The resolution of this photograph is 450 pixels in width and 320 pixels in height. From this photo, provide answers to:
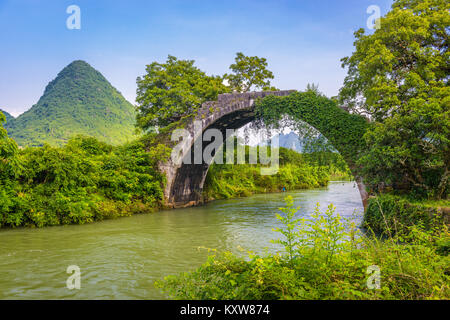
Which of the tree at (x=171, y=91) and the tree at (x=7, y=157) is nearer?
the tree at (x=7, y=157)

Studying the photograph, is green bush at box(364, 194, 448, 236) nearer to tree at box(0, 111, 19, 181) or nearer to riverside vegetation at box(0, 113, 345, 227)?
riverside vegetation at box(0, 113, 345, 227)

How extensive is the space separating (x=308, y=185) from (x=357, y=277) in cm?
3063

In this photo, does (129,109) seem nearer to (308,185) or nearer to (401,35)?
(308,185)

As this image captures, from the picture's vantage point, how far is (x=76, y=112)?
55.3m

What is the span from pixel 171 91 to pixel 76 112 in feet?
148

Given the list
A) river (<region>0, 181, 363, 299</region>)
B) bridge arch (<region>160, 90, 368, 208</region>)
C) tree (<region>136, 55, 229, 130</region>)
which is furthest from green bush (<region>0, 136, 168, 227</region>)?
tree (<region>136, 55, 229, 130</region>)

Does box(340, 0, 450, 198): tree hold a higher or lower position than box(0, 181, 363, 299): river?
higher

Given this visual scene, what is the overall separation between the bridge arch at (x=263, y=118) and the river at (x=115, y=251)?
12.7 ft

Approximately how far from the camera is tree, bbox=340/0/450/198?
7.75 metres

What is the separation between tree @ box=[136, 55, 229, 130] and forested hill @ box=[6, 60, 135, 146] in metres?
29.3

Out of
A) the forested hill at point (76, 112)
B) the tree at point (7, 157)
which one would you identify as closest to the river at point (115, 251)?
the tree at point (7, 157)

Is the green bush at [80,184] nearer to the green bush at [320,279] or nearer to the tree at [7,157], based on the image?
the tree at [7,157]

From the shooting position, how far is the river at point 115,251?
518 cm
